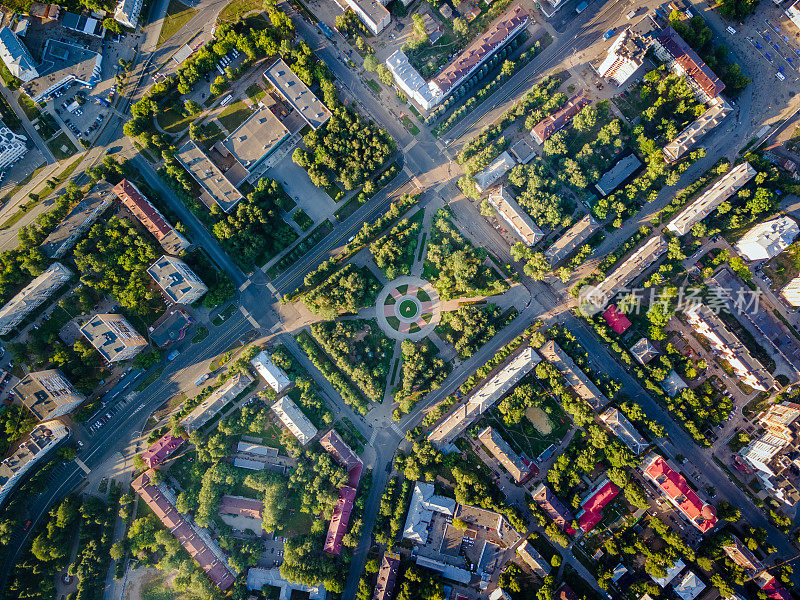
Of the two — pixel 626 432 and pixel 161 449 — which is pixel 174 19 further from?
pixel 626 432

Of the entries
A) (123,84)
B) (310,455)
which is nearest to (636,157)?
(310,455)

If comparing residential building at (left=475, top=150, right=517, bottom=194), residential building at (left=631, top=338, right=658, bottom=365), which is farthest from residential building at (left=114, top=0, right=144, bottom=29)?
residential building at (left=631, top=338, right=658, bottom=365)

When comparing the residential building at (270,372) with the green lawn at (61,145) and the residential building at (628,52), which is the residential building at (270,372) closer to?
the green lawn at (61,145)

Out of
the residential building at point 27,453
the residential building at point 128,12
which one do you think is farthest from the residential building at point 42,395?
the residential building at point 128,12

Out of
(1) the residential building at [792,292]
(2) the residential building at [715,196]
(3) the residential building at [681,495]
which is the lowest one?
(3) the residential building at [681,495]

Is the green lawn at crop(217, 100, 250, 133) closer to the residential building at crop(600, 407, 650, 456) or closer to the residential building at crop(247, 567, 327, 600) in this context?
the residential building at crop(247, 567, 327, 600)

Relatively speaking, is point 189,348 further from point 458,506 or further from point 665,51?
point 665,51

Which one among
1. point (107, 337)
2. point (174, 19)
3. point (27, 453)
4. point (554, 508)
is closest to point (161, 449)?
point (107, 337)
